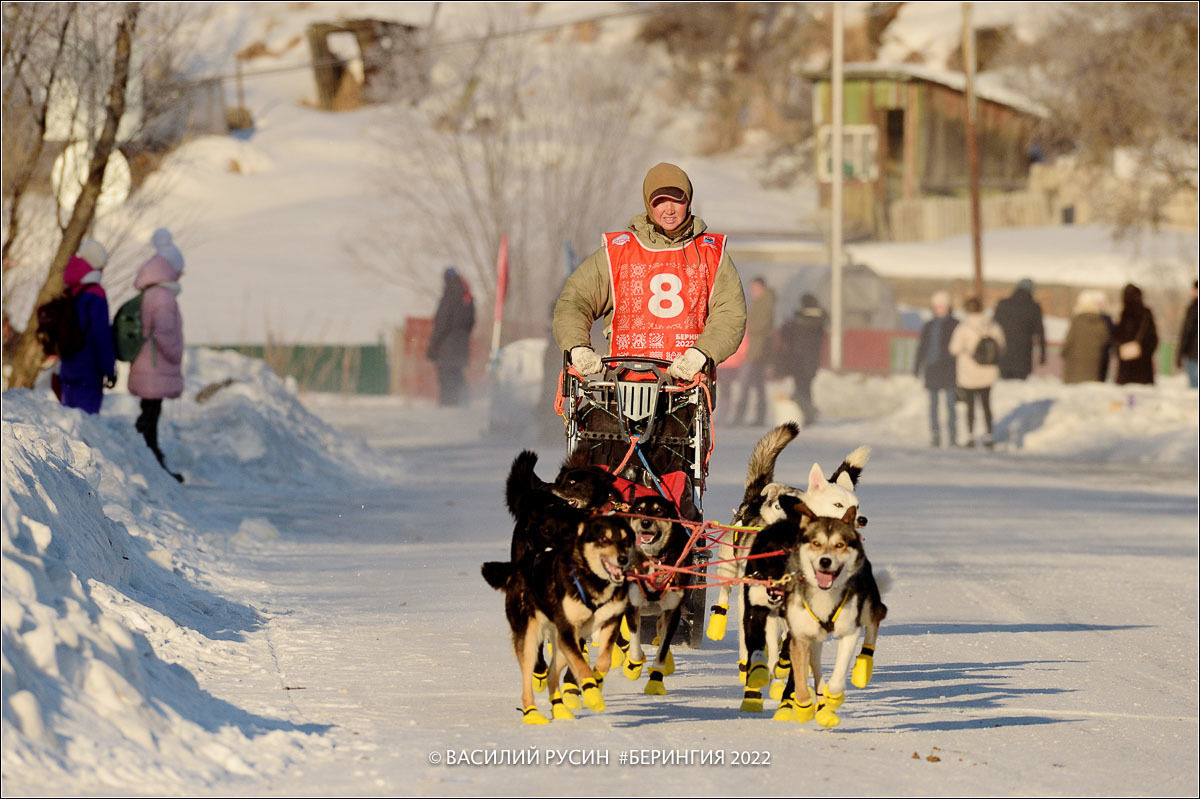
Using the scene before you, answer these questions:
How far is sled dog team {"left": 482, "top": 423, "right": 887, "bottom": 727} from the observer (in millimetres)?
6023

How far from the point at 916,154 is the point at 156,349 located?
152 ft

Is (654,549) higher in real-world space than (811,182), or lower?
lower

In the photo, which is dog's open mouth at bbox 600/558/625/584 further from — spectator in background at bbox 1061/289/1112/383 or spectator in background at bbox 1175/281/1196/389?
spectator in background at bbox 1061/289/1112/383

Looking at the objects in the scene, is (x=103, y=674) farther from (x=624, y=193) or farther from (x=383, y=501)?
(x=624, y=193)

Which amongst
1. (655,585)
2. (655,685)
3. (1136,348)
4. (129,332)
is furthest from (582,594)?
(1136,348)

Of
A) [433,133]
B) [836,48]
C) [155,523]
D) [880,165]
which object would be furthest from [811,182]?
[155,523]

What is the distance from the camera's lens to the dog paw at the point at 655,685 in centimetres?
682

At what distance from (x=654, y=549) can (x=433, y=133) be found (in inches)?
1661

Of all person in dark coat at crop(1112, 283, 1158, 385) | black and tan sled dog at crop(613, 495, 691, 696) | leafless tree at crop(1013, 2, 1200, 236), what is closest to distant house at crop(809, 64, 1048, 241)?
leafless tree at crop(1013, 2, 1200, 236)

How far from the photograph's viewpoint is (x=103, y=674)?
5293 mm

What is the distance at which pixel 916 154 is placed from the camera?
57.6 m

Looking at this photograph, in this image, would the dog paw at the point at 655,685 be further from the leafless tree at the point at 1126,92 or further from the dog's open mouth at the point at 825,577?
the leafless tree at the point at 1126,92

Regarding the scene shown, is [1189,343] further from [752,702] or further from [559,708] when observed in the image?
[559,708]

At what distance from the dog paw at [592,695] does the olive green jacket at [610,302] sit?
1588 millimetres
